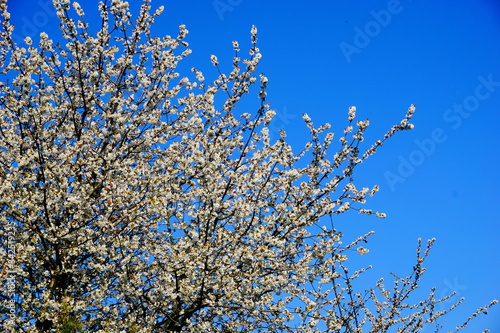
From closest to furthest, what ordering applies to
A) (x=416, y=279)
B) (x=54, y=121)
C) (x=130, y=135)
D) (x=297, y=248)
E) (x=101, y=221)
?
(x=101, y=221)
(x=297, y=248)
(x=130, y=135)
(x=54, y=121)
(x=416, y=279)

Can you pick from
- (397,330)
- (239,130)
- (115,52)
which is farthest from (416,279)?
(115,52)

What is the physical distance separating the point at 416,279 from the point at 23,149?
9584mm

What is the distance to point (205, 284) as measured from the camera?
658 cm

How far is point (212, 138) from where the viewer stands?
25.8ft

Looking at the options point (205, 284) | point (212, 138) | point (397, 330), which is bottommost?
point (205, 284)

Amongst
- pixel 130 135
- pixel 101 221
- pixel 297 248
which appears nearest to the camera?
pixel 101 221

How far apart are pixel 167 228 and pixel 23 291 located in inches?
97.7

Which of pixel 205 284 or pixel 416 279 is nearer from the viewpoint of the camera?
pixel 205 284

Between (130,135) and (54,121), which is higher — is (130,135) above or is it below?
below

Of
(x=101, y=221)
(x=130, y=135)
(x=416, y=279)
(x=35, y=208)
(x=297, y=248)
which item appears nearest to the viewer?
(x=35, y=208)

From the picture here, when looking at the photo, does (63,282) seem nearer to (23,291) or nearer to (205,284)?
(23,291)

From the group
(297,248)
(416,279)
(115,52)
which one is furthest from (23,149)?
(416,279)

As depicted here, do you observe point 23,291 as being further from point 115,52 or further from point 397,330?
point 397,330

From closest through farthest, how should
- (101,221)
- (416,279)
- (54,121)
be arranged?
(101,221) < (54,121) < (416,279)
